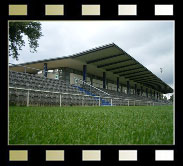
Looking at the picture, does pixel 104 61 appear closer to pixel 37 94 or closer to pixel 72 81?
pixel 72 81

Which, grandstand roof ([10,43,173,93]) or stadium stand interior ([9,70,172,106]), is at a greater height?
grandstand roof ([10,43,173,93])

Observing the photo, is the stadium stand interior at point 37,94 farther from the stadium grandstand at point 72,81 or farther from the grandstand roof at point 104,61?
the grandstand roof at point 104,61

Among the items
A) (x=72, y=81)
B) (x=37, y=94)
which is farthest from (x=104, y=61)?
(x=37, y=94)

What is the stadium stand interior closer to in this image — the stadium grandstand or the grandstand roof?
the stadium grandstand

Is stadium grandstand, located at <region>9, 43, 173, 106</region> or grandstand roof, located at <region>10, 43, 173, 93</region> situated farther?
grandstand roof, located at <region>10, 43, 173, 93</region>

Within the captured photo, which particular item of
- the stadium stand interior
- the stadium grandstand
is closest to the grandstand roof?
the stadium grandstand

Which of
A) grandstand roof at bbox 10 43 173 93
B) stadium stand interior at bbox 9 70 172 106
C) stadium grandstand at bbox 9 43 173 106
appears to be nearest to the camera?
stadium stand interior at bbox 9 70 172 106

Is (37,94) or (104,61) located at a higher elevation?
(104,61)

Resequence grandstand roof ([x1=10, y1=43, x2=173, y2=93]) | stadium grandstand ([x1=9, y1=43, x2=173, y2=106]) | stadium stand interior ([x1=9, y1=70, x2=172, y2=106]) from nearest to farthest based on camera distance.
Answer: stadium stand interior ([x1=9, y1=70, x2=172, y2=106]) < stadium grandstand ([x1=9, y1=43, x2=173, y2=106]) < grandstand roof ([x1=10, y1=43, x2=173, y2=93])

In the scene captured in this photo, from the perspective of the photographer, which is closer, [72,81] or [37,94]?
[37,94]
